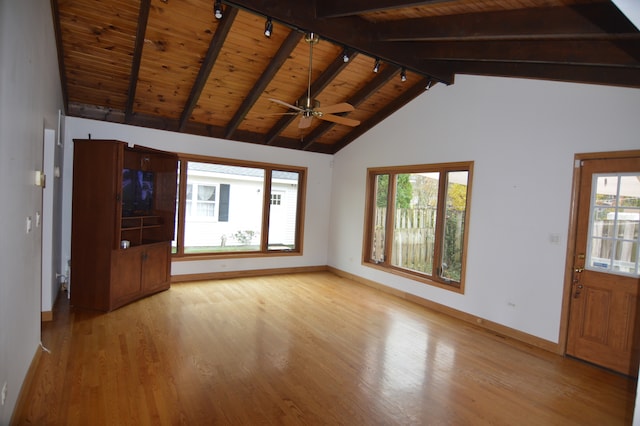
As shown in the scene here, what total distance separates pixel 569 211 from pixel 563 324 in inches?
50.1

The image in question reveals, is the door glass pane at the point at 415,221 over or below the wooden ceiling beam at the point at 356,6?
below

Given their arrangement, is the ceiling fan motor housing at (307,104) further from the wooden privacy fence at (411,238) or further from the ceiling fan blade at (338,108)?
the wooden privacy fence at (411,238)

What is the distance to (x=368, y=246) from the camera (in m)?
6.70

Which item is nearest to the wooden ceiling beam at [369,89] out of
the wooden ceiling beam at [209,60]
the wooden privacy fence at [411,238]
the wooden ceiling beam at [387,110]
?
the wooden ceiling beam at [387,110]

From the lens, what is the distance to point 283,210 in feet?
23.8

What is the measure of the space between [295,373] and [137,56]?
4.03 m

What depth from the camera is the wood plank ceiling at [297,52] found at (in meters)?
3.11

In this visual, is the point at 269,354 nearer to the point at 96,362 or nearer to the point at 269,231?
the point at 96,362

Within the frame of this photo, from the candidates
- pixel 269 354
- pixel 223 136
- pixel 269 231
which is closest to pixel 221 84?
pixel 223 136

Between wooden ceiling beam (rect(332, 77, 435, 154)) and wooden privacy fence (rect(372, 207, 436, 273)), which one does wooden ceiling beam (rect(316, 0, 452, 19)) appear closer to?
wooden ceiling beam (rect(332, 77, 435, 154))

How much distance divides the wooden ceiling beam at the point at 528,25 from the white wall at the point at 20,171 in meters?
3.40

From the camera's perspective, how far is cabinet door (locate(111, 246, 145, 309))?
4.39 metres

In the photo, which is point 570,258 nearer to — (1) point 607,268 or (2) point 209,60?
(1) point 607,268

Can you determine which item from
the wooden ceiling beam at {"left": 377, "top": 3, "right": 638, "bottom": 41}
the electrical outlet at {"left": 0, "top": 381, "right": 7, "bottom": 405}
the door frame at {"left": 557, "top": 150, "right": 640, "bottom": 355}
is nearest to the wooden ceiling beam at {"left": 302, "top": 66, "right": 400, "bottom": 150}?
the wooden ceiling beam at {"left": 377, "top": 3, "right": 638, "bottom": 41}
